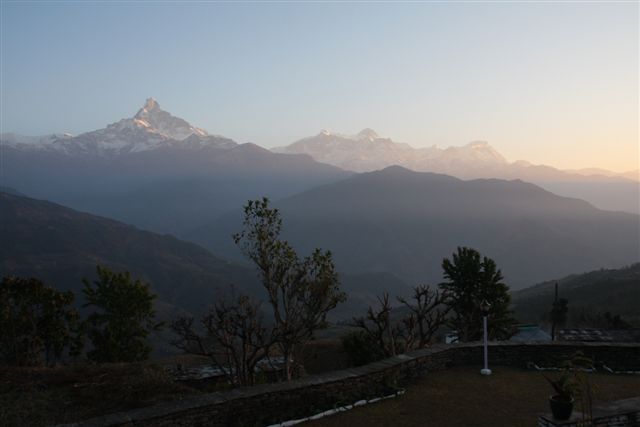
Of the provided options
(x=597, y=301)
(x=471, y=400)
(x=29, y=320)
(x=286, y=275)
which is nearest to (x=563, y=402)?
(x=471, y=400)

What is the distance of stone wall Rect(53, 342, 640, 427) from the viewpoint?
9984 millimetres

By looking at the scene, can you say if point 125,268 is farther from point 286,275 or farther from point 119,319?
point 286,275

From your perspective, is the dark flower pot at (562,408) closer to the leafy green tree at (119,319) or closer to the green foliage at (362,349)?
the green foliage at (362,349)

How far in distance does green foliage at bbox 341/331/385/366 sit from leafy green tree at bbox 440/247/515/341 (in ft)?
26.2

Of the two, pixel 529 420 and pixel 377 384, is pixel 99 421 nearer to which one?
pixel 377 384

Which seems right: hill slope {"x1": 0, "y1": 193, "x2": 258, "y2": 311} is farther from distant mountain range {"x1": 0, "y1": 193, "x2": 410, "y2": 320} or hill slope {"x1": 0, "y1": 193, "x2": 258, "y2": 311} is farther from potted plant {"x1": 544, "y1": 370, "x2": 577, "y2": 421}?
potted plant {"x1": 544, "y1": 370, "x2": 577, "y2": 421}

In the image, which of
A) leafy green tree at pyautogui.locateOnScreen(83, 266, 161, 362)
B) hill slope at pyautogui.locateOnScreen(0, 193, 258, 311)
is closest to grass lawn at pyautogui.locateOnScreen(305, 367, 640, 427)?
leafy green tree at pyautogui.locateOnScreen(83, 266, 161, 362)

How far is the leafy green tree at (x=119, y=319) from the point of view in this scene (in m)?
31.9

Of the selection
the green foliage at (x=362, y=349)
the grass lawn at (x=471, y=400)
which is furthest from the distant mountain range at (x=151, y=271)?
the grass lawn at (x=471, y=400)

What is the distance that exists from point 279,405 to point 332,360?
21.1 metres

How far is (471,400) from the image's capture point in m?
12.5

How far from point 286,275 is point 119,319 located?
2035cm

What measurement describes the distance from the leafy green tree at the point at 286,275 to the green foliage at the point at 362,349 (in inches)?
232

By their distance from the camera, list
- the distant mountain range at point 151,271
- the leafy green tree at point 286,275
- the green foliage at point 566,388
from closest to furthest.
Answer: the green foliage at point 566,388 → the leafy green tree at point 286,275 → the distant mountain range at point 151,271
